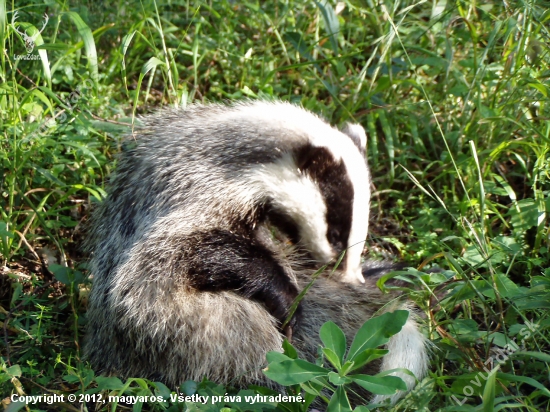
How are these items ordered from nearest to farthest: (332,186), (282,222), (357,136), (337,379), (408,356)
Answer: (337,379), (408,356), (332,186), (282,222), (357,136)

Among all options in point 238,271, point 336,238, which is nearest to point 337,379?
point 238,271

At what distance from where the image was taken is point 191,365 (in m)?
3.22

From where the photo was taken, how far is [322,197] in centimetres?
345

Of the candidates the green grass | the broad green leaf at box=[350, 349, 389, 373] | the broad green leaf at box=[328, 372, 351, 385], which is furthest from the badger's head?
the broad green leaf at box=[328, 372, 351, 385]

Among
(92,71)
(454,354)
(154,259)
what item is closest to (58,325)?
(154,259)

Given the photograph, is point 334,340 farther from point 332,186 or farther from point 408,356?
point 332,186

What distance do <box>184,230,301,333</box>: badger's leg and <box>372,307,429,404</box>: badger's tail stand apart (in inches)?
21.3

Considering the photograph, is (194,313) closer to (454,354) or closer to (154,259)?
(154,259)

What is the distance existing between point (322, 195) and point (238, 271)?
0.56 meters

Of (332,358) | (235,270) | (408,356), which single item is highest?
(332,358)

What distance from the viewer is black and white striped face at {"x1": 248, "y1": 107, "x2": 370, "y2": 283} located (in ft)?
11.3

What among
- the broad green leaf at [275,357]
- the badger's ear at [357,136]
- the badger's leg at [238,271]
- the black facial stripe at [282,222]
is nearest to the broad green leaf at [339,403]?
the broad green leaf at [275,357]

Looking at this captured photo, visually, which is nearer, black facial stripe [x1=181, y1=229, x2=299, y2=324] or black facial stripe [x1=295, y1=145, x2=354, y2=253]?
black facial stripe [x1=181, y1=229, x2=299, y2=324]

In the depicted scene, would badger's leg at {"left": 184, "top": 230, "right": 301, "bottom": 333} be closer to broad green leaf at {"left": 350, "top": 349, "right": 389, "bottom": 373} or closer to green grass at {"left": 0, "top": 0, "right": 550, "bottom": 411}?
green grass at {"left": 0, "top": 0, "right": 550, "bottom": 411}
